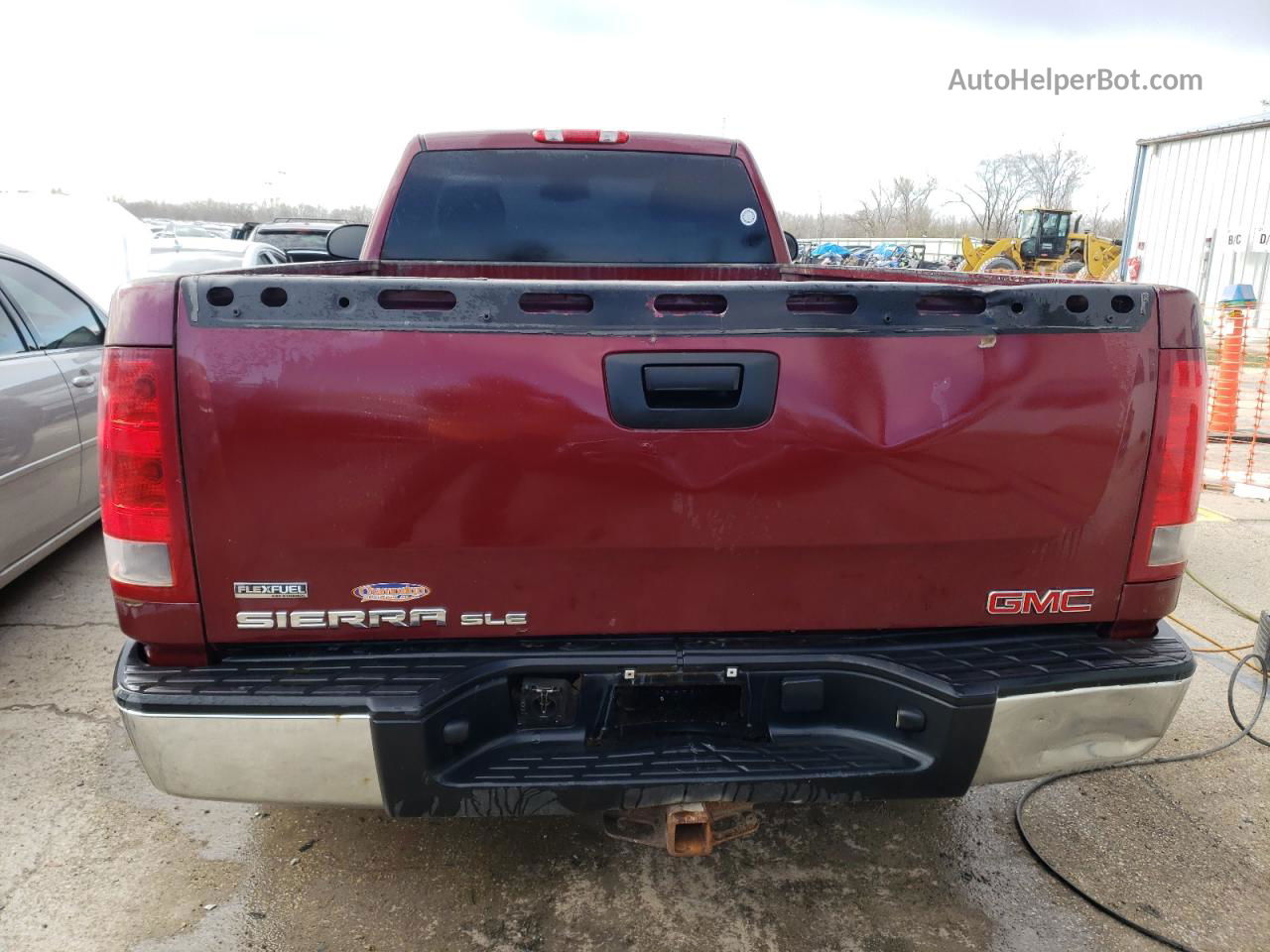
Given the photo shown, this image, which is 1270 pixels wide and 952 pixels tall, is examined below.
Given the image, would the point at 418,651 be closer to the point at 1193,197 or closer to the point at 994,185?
the point at 1193,197

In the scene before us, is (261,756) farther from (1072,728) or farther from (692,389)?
(1072,728)

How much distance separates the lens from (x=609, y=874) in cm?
251

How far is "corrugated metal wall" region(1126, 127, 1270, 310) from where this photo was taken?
20125 mm

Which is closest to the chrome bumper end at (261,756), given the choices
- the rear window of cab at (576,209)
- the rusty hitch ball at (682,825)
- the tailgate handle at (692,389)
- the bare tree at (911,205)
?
the rusty hitch ball at (682,825)

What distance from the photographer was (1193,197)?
2183cm

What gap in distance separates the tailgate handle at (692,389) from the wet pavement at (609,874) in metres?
1.40

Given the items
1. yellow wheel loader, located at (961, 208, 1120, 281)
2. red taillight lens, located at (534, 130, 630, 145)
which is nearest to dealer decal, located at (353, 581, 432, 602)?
red taillight lens, located at (534, 130, 630, 145)

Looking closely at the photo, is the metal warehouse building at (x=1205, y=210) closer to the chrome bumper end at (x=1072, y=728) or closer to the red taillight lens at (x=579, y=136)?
the red taillight lens at (x=579, y=136)

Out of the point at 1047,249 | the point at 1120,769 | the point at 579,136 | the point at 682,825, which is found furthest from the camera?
the point at 1047,249

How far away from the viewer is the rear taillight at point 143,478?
1754mm

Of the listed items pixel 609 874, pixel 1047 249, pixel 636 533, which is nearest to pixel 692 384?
pixel 636 533

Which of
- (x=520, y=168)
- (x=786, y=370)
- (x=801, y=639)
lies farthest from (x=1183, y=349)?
(x=520, y=168)

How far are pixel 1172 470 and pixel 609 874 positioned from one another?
184 cm

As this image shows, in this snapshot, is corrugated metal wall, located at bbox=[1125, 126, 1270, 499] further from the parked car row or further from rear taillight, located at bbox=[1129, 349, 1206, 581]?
the parked car row
